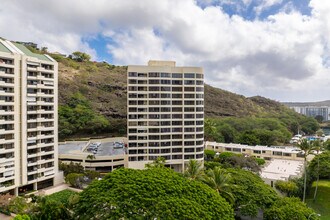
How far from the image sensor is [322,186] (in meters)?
46.0

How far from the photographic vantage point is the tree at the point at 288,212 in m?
27.3

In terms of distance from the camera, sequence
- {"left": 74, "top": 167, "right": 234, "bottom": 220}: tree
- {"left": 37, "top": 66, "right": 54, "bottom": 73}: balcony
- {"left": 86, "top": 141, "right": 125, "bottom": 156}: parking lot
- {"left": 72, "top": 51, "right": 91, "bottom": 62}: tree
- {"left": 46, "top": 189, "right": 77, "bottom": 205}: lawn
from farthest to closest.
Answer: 1. {"left": 72, "top": 51, "right": 91, "bottom": 62}: tree
2. {"left": 86, "top": 141, "right": 125, "bottom": 156}: parking lot
3. {"left": 37, "top": 66, "right": 54, "bottom": 73}: balcony
4. {"left": 46, "top": 189, "right": 77, "bottom": 205}: lawn
5. {"left": 74, "top": 167, "right": 234, "bottom": 220}: tree

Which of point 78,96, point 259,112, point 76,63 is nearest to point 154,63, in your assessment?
point 78,96

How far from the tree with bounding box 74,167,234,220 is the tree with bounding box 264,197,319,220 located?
7481 millimetres

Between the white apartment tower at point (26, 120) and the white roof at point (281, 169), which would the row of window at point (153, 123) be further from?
the white roof at point (281, 169)

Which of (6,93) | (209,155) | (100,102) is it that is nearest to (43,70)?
(6,93)

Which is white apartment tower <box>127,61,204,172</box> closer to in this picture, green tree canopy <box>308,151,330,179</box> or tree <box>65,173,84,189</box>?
tree <box>65,173,84,189</box>

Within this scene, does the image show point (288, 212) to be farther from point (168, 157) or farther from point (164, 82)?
point (164, 82)

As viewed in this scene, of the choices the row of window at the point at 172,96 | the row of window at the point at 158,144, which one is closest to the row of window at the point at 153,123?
the row of window at the point at 158,144

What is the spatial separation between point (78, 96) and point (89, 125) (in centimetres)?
2050

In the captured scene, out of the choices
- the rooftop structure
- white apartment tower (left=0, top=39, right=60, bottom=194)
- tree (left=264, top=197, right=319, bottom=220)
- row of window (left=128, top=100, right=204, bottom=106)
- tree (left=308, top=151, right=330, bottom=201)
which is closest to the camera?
tree (left=264, top=197, right=319, bottom=220)

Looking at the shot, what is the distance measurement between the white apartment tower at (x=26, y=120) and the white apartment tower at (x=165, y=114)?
1505cm

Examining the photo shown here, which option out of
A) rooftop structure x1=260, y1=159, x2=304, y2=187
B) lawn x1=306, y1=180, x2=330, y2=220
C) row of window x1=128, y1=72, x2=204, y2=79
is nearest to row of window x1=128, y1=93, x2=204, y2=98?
row of window x1=128, y1=72, x2=204, y2=79

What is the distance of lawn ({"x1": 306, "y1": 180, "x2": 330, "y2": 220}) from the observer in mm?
39328
